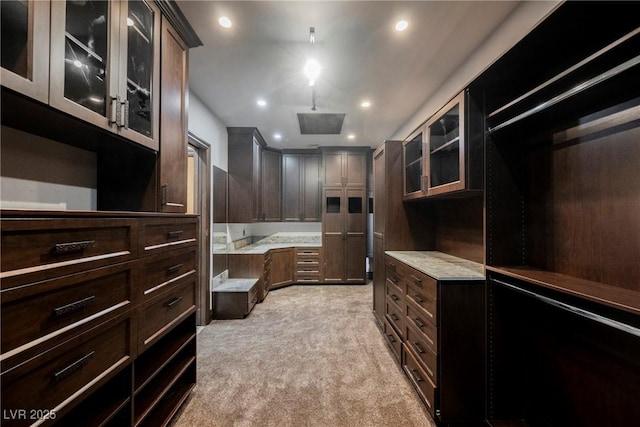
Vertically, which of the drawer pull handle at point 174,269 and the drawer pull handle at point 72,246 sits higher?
the drawer pull handle at point 72,246

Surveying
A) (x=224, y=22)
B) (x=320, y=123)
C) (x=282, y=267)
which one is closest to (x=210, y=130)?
(x=320, y=123)

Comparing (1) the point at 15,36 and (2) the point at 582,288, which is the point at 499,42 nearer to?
(2) the point at 582,288

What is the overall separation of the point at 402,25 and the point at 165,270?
2.32 metres

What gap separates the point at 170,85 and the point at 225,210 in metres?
2.40

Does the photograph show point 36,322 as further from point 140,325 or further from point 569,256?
point 569,256

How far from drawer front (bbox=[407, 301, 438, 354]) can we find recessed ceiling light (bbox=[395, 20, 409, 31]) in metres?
2.12

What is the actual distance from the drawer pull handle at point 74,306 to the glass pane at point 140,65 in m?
0.90

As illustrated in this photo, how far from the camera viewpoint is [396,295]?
240 centimetres

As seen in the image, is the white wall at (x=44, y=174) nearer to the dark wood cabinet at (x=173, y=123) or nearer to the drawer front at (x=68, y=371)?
the dark wood cabinet at (x=173, y=123)

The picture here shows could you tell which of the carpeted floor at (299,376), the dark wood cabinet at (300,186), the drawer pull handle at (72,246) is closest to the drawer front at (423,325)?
the carpeted floor at (299,376)

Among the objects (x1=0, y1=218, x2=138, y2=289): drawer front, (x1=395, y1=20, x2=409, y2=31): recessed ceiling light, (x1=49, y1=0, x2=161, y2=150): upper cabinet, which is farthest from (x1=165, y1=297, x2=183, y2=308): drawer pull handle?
(x1=395, y1=20, x2=409, y2=31): recessed ceiling light

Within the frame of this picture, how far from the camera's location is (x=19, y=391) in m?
0.74

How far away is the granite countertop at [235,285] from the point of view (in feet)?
11.0

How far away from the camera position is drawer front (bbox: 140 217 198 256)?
126 cm
